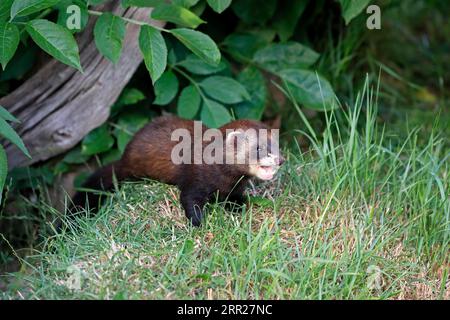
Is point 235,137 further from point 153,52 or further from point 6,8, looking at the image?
point 6,8

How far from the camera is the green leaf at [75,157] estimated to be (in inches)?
210

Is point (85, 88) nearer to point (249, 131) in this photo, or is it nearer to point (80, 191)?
point (80, 191)

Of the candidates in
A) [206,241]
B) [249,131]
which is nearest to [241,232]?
[206,241]

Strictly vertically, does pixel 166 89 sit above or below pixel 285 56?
below

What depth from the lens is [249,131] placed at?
3922mm

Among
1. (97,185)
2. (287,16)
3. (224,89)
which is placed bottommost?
(97,185)

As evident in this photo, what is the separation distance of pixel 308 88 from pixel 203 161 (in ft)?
4.20

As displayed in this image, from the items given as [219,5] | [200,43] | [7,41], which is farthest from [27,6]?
[219,5]

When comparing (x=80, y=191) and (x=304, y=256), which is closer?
(x=304, y=256)

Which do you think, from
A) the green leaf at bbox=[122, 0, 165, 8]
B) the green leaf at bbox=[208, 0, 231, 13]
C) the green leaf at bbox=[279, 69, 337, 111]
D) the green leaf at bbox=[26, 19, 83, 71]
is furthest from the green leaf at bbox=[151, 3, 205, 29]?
the green leaf at bbox=[279, 69, 337, 111]

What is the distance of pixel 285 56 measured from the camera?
5254 millimetres

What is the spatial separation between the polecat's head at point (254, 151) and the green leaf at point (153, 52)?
50 cm

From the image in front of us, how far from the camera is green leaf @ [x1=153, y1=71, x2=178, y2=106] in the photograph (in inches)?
195

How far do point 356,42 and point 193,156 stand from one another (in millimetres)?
2368
